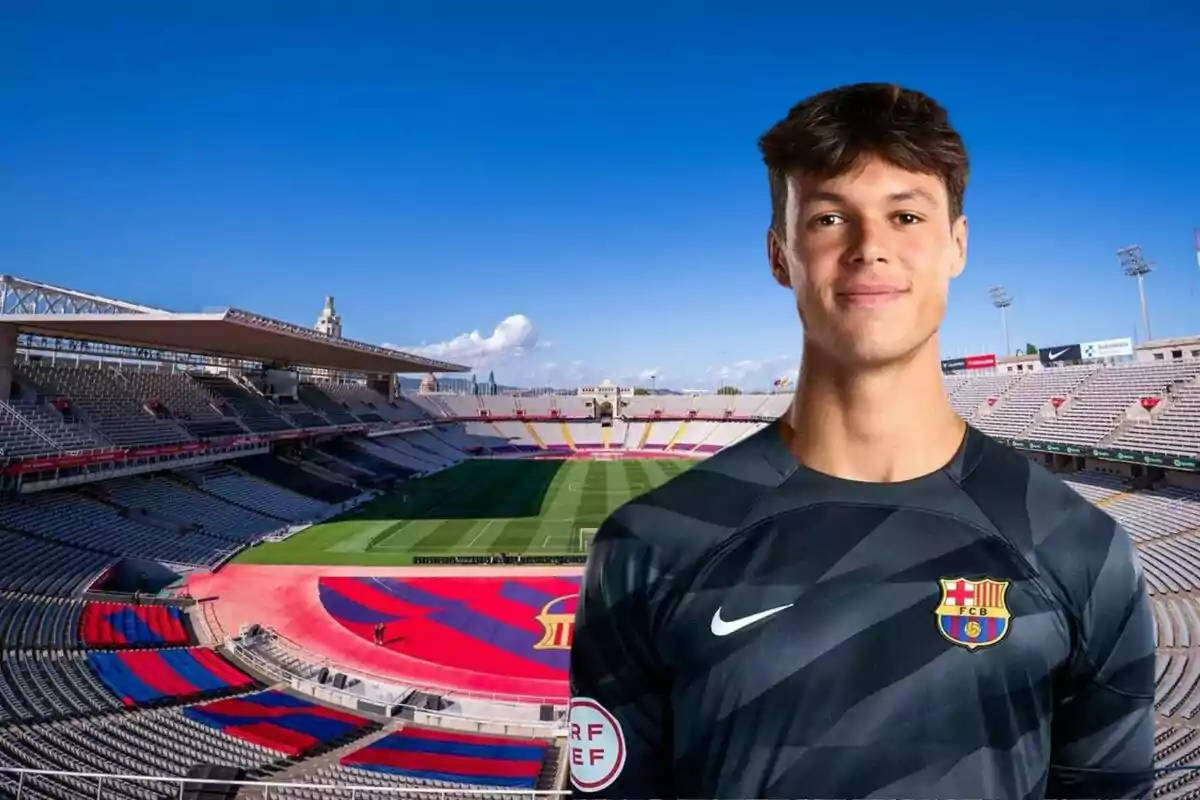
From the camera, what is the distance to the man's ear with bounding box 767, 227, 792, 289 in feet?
7.33

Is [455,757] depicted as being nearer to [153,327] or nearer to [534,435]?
[153,327]

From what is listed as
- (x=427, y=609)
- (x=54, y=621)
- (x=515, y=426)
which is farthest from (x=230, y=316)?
(x=515, y=426)

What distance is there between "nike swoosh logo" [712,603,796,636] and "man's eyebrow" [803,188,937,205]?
4.14ft

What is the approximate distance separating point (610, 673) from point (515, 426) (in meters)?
74.0

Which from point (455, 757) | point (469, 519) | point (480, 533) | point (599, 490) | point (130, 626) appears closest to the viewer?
point (455, 757)

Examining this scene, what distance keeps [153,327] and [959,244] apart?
3376 cm

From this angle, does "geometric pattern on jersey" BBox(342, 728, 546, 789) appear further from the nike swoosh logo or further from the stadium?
the nike swoosh logo

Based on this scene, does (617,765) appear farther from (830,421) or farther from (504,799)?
(504,799)

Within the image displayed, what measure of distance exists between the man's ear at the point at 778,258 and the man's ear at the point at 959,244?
53 cm

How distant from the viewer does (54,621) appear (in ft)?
59.4

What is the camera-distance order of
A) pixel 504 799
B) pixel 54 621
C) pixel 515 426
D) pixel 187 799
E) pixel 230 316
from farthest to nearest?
1. pixel 515 426
2. pixel 230 316
3. pixel 54 621
4. pixel 187 799
5. pixel 504 799

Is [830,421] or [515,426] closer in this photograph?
[830,421]

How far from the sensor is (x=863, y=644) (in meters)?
1.93

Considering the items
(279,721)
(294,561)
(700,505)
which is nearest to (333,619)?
(294,561)
